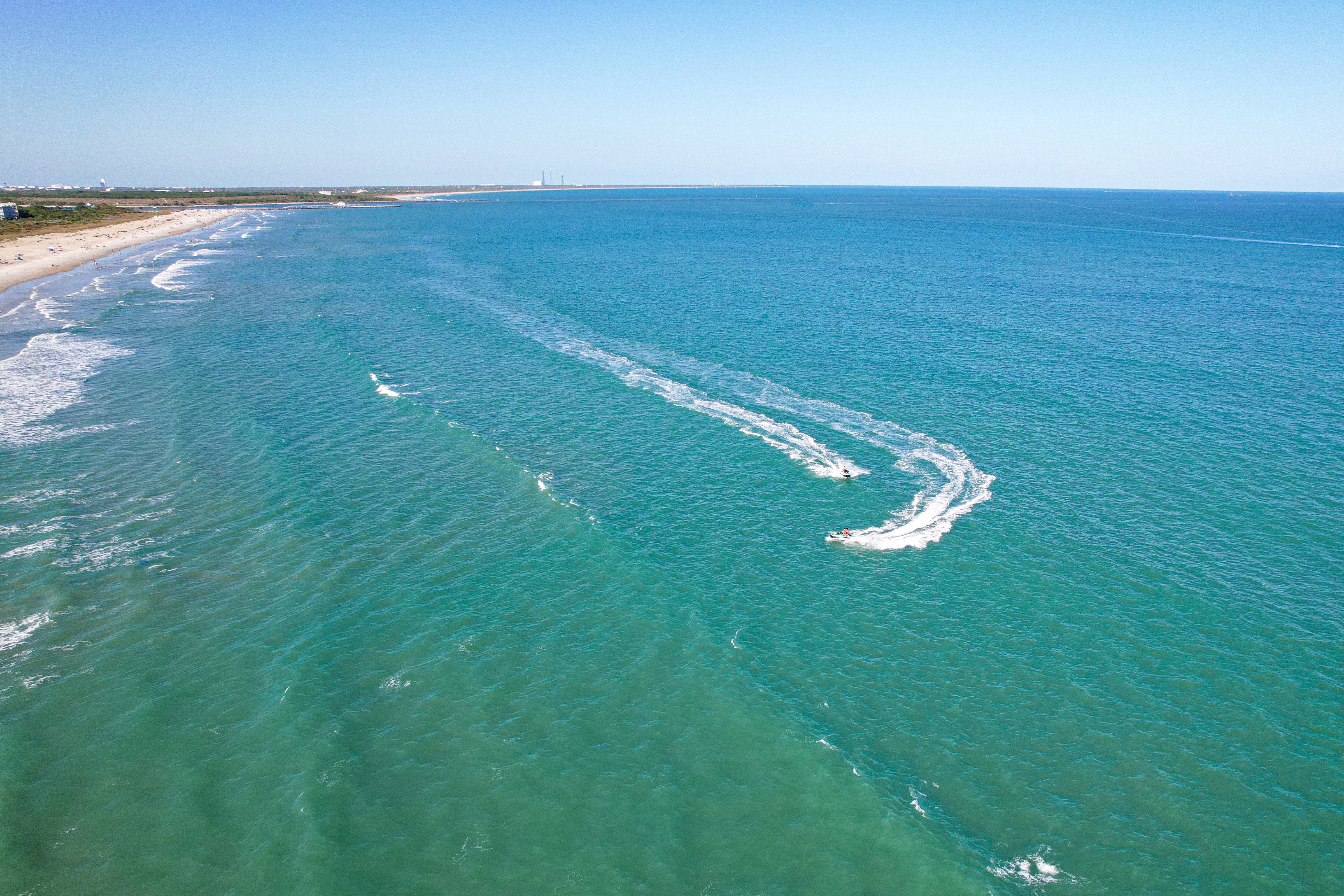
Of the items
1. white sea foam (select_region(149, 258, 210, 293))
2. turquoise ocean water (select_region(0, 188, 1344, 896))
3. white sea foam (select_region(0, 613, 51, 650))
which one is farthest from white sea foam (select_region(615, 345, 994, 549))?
white sea foam (select_region(149, 258, 210, 293))

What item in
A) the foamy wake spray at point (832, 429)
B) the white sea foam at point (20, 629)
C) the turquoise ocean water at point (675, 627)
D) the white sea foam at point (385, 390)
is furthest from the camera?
the white sea foam at point (385, 390)

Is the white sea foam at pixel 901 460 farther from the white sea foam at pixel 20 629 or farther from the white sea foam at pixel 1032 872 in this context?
the white sea foam at pixel 20 629

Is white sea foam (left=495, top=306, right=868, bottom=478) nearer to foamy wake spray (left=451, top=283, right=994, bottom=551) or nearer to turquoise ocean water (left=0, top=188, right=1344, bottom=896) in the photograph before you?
foamy wake spray (left=451, top=283, right=994, bottom=551)

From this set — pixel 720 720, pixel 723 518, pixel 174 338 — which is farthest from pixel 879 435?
pixel 174 338

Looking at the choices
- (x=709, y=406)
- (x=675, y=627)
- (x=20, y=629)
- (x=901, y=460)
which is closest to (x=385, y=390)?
(x=709, y=406)

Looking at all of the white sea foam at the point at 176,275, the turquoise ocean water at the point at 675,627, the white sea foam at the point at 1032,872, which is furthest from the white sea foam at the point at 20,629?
the white sea foam at the point at 176,275

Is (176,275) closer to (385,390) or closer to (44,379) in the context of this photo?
(44,379)
